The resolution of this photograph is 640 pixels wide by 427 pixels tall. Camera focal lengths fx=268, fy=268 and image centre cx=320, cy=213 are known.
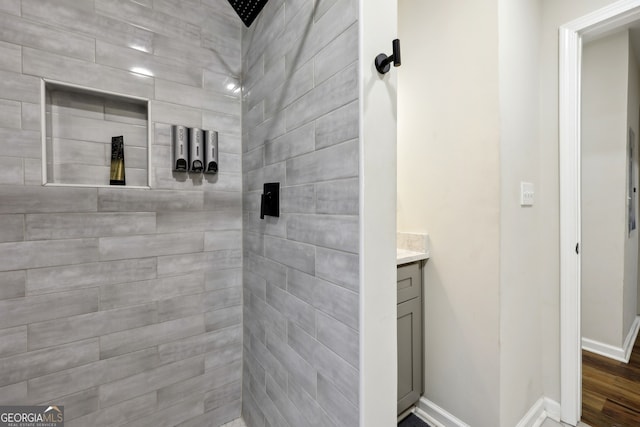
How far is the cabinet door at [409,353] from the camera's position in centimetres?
152

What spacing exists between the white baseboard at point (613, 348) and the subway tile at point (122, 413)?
3390 mm

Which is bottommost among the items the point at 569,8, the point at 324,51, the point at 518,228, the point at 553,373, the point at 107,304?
the point at 553,373

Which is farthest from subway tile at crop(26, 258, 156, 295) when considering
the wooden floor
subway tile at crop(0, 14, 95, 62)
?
the wooden floor

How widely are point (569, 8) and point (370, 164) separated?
1809 millimetres

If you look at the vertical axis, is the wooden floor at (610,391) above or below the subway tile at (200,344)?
below

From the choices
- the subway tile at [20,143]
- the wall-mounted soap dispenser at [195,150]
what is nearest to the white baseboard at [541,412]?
the wall-mounted soap dispenser at [195,150]

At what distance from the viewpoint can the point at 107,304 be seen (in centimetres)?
126

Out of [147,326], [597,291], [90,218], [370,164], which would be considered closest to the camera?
[370,164]

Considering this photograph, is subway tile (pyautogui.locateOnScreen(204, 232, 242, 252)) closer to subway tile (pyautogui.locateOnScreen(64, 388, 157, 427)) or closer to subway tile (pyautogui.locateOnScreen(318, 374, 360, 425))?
subway tile (pyautogui.locateOnScreen(64, 388, 157, 427))

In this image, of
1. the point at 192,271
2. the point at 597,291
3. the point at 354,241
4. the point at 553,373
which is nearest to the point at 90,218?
the point at 192,271

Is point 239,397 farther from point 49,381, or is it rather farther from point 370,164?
point 370,164

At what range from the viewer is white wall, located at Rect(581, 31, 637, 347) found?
2.17 meters

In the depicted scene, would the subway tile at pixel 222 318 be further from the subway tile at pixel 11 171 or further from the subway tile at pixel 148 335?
the subway tile at pixel 11 171

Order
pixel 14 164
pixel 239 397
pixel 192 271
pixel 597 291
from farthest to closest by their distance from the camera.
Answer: pixel 597 291
pixel 239 397
pixel 192 271
pixel 14 164
